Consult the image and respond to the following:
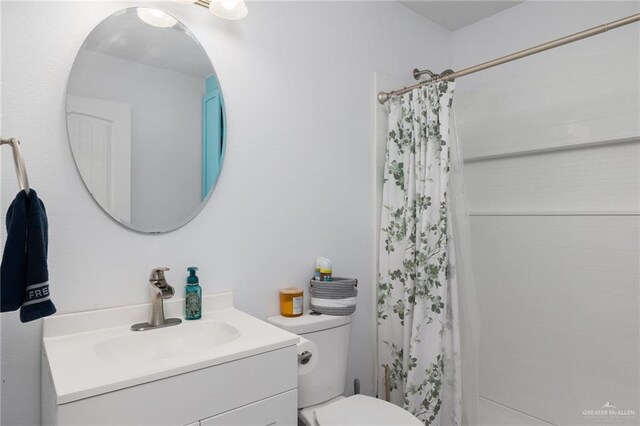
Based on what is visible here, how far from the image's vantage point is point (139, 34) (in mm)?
1408

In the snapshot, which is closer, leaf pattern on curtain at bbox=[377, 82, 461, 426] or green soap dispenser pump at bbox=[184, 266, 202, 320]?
green soap dispenser pump at bbox=[184, 266, 202, 320]

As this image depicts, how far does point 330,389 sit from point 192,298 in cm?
76

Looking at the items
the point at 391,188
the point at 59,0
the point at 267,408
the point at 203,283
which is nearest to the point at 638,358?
the point at 391,188

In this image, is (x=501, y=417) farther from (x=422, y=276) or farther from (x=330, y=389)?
(x=330, y=389)

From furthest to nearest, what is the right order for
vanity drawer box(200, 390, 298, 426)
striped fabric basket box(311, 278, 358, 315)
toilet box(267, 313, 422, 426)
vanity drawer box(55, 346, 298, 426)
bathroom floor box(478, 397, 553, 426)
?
bathroom floor box(478, 397, 553, 426) < striped fabric basket box(311, 278, 358, 315) < toilet box(267, 313, 422, 426) < vanity drawer box(200, 390, 298, 426) < vanity drawer box(55, 346, 298, 426)

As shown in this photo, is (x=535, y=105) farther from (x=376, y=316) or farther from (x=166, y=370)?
(x=166, y=370)

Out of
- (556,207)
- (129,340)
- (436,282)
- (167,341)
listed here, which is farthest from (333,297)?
(556,207)

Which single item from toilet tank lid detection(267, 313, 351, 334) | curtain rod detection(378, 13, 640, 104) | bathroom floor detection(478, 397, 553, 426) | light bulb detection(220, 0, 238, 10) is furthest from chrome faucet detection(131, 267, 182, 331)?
bathroom floor detection(478, 397, 553, 426)

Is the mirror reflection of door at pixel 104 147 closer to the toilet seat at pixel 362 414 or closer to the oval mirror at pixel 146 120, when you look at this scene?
the oval mirror at pixel 146 120

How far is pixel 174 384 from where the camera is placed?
3.20 ft

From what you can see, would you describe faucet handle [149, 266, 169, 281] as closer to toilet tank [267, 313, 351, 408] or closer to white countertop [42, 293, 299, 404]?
white countertop [42, 293, 299, 404]

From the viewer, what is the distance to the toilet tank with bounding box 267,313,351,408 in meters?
1.63

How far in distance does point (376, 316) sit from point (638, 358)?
4.22 feet

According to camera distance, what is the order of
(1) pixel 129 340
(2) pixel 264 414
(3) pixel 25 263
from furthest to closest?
1. (1) pixel 129 340
2. (2) pixel 264 414
3. (3) pixel 25 263
